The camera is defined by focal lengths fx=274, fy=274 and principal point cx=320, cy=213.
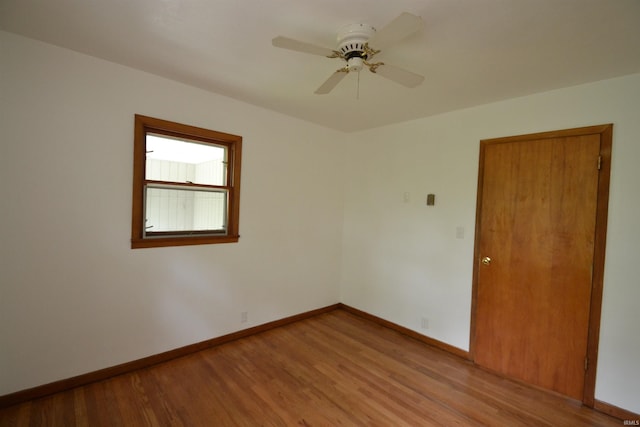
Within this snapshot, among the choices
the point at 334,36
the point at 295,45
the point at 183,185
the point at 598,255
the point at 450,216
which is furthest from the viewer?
the point at 450,216

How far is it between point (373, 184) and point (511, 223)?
5.30 ft

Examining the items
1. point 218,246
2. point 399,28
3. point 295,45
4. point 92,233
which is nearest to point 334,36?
point 295,45

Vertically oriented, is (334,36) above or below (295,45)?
above

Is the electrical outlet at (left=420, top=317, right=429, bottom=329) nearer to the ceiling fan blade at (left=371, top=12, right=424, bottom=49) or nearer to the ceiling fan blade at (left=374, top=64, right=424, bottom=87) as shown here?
the ceiling fan blade at (left=374, top=64, right=424, bottom=87)

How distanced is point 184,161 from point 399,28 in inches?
86.5

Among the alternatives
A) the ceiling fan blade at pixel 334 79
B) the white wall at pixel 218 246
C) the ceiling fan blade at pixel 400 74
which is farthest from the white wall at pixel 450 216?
the ceiling fan blade at pixel 334 79

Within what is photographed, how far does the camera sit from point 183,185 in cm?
257

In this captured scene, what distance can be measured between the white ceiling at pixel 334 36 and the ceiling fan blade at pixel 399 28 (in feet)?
0.72

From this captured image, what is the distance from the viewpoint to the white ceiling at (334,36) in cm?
144

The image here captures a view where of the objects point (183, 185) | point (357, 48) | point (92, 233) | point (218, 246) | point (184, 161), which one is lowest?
point (218, 246)

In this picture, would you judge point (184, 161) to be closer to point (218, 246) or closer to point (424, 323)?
point (218, 246)

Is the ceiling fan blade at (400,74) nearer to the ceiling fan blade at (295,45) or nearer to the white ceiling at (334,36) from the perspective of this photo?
the white ceiling at (334,36)

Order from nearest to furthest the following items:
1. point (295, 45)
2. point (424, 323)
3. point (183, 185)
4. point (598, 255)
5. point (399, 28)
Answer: point (399, 28)
point (295, 45)
point (598, 255)
point (183, 185)
point (424, 323)

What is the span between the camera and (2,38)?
177cm
